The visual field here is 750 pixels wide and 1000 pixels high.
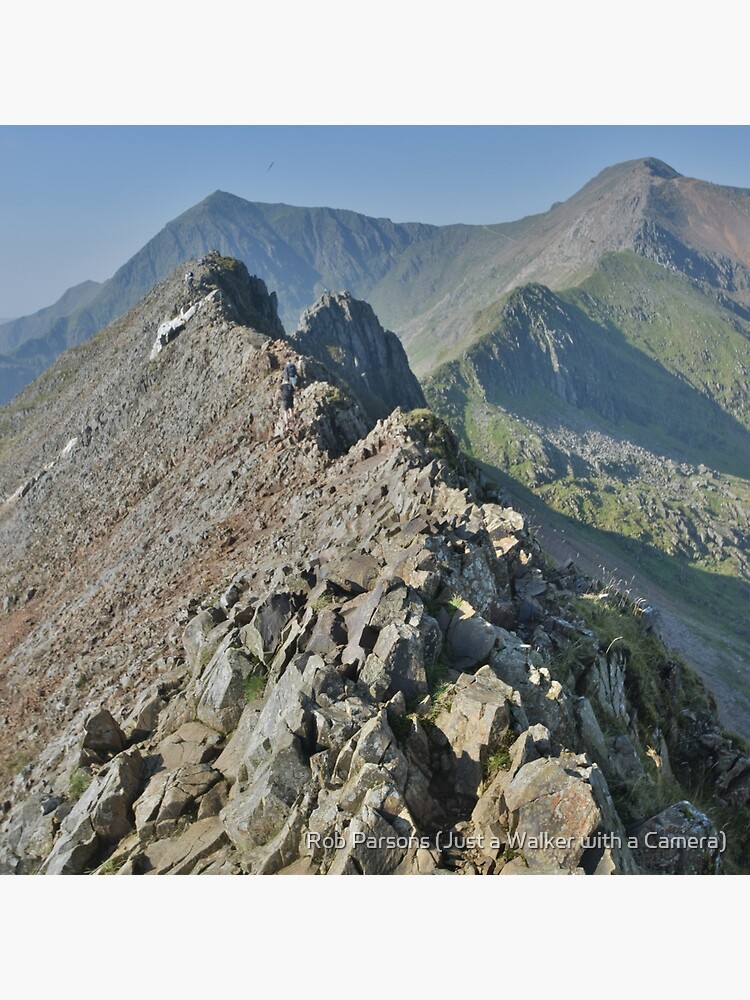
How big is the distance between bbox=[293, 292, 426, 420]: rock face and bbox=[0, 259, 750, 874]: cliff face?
299ft

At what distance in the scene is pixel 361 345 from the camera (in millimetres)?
143375

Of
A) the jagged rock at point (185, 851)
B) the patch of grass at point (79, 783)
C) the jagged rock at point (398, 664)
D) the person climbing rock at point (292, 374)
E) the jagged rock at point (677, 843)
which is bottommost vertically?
the jagged rock at point (677, 843)

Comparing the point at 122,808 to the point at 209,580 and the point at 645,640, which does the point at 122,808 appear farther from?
the point at 645,640

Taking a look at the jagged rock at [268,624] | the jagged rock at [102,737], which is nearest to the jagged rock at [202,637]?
the jagged rock at [268,624]

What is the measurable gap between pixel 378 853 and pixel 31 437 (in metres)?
97.8

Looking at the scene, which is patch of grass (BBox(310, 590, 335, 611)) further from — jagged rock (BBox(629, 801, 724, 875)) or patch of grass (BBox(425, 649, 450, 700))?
jagged rock (BBox(629, 801, 724, 875))

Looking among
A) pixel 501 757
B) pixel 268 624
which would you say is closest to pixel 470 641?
pixel 501 757

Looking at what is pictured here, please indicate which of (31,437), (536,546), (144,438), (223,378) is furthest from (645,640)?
(31,437)

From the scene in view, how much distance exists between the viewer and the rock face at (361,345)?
130 meters

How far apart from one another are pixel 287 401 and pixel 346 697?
1212 inches

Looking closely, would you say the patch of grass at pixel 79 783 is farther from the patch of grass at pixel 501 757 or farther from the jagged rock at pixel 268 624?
the patch of grass at pixel 501 757

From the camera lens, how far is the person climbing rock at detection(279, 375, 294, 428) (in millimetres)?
39231

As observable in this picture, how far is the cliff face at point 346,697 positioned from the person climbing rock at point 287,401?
61cm

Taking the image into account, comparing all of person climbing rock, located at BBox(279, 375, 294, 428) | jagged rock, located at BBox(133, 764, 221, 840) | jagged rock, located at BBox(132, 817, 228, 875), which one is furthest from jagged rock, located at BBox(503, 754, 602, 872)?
person climbing rock, located at BBox(279, 375, 294, 428)
